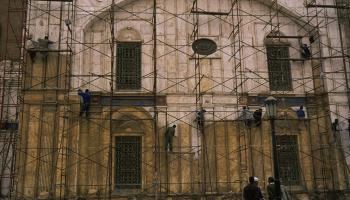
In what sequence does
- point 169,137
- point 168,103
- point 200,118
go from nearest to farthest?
point 169,137 → point 200,118 → point 168,103

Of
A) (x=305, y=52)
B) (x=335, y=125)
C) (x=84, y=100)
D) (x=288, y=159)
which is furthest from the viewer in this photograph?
(x=305, y=52)

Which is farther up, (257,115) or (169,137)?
(257,115)

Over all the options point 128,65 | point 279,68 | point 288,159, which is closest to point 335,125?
point 288,159

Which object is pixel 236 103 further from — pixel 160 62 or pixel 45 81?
pixel 45 81

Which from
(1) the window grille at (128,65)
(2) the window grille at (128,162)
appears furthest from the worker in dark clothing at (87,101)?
(2) the window grille at (128,162)

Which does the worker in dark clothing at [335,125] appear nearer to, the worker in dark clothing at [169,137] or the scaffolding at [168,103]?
the scaffolding at [168,103]

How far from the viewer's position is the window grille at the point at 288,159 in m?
20.5

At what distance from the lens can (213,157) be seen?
65.7 ft

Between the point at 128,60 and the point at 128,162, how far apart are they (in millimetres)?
4620

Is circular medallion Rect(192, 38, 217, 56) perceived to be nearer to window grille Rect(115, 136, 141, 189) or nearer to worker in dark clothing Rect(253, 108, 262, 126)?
worker in dark clothing Rect(253, 108, 262, 126)

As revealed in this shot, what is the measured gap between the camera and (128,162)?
1972 centimetres

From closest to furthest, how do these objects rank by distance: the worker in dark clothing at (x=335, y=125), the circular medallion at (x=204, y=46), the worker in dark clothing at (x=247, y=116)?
the worker in dark clothing at (x=247, y=116) < the worker in dark clothing at (x=335, y=125) < the circular medallion at (x=204, y=46)

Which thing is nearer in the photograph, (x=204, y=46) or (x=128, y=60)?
(x=128, y=60)

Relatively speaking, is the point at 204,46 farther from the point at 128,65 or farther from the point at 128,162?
the point at 128,162
